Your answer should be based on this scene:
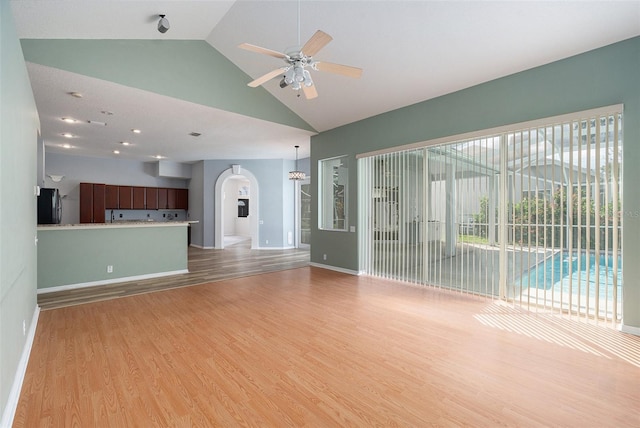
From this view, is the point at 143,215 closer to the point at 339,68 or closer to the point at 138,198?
the point at 138,198

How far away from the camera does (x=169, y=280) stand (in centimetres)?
534

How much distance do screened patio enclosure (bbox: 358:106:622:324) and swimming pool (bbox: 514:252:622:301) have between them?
0.01 metres

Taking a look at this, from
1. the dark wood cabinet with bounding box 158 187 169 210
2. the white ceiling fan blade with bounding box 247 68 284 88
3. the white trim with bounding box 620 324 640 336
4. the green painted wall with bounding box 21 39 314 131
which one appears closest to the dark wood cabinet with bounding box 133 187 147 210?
the dark wood cabinet with bounding box 158 187 169 210

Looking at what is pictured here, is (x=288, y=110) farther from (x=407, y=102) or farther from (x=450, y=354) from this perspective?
(x=450, y=354)

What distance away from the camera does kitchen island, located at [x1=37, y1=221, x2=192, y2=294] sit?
14.8 feet

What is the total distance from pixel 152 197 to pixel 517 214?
1028cm

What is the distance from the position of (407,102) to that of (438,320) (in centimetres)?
345

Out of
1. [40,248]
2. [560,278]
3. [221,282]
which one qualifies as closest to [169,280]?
[221,282]

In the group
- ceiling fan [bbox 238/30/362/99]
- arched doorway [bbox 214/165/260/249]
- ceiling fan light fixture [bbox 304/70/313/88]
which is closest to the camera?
ceiling fan [bbox 238/30/362/99]

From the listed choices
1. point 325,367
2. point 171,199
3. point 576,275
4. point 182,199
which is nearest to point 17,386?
point 325,367

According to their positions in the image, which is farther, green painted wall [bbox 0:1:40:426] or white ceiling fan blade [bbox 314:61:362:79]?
white ceiling fan blade [bbox 314:61:362:79]

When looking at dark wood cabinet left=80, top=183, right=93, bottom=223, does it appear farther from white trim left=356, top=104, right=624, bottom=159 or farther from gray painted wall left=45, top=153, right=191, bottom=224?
white trim left=356, top=104, right=624, bottom=159

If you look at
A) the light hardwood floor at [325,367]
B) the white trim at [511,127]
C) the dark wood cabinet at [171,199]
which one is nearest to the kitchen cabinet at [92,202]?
the dark wood cabinet at [171,199]

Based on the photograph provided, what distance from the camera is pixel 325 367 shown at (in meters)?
2.41
